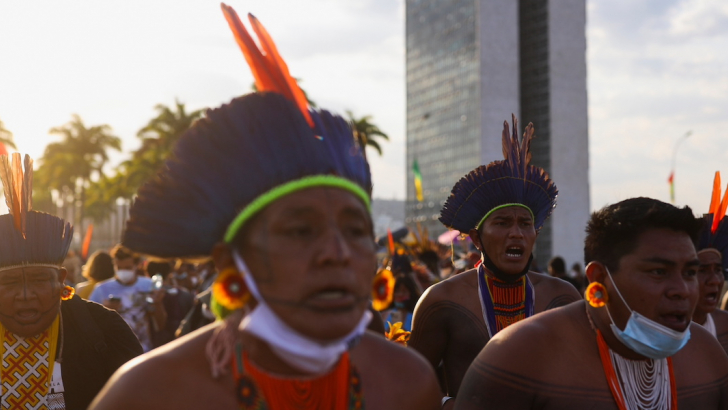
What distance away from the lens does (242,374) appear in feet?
7.68

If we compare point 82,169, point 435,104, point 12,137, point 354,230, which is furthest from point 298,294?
point 435,104

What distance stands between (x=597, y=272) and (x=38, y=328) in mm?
3164

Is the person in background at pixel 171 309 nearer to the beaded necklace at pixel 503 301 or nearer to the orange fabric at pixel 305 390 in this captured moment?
the beaded necklace at pixel 503 301

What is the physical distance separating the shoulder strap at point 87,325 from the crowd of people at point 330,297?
0.01 m

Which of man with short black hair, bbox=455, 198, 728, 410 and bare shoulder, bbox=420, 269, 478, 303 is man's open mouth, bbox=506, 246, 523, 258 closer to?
bare shoulder, bbox=420, 269, 478, 303

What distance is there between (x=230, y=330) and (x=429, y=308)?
9.44ft

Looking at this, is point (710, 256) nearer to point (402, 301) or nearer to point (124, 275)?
point (402, 301)

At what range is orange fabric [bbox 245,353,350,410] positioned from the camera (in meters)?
2.34

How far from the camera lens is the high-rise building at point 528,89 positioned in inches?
3447

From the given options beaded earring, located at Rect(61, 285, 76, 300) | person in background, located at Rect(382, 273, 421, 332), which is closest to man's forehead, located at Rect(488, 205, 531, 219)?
beaded earring, located at Rect(61, 285, 76, 300)

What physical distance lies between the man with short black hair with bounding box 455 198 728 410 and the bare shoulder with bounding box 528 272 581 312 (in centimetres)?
159

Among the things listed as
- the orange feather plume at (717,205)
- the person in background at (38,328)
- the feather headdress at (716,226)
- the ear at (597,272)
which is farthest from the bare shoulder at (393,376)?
the orange feather plume at (717,205)

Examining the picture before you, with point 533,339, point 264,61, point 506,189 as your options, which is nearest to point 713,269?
point 506,189

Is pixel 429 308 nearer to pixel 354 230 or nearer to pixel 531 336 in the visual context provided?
pixel 531 336
